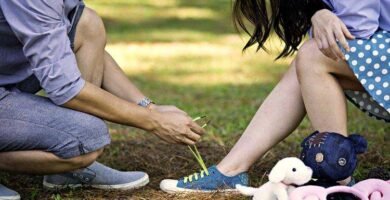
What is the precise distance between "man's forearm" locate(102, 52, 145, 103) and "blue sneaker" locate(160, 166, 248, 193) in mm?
430

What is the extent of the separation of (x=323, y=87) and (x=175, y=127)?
60cm

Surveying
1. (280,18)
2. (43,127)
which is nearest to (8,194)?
(43,127)

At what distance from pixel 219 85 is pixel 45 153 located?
4.62m

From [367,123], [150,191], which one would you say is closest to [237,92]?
[367,123]

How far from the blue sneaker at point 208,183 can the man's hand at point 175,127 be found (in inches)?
7.3

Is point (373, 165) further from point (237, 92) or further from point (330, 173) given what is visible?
point (237, 92)

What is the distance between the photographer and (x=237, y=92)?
7.27 m

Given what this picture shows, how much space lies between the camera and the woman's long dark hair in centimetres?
354

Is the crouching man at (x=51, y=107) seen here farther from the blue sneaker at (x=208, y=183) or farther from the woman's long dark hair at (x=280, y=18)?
the woman's long dark hair at (x=280, y=18)

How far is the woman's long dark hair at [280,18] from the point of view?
354cm

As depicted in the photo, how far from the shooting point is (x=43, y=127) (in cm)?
319

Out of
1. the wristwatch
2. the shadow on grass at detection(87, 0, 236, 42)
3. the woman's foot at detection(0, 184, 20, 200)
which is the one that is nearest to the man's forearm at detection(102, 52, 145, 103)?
the wristwatch

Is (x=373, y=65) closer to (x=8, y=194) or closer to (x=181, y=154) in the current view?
(x=181, y=154)

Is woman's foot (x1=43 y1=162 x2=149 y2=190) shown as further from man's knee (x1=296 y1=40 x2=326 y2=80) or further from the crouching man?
man's knee (x1=296 y1=40 x2=326 y2=80)
